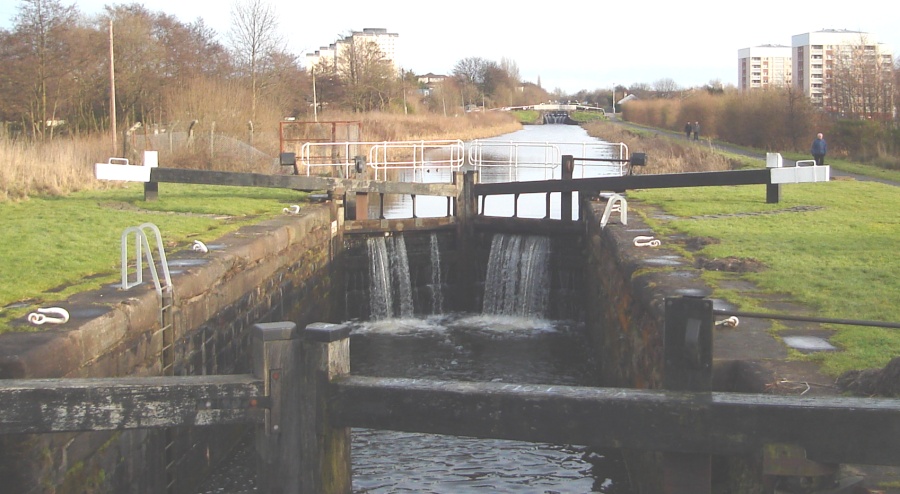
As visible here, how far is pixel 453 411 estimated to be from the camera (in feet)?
13.2

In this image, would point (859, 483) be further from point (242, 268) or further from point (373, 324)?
point (373, 324)

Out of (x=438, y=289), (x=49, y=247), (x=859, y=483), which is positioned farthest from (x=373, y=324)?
(x=859, y=483)

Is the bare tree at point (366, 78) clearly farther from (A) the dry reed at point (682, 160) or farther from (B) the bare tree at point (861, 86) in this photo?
(B) the bare tree at point (861, 86)

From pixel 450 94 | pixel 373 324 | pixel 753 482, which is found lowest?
pixel 373 324

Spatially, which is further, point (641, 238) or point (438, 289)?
point (438, 289)

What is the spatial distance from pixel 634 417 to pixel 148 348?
3.76m

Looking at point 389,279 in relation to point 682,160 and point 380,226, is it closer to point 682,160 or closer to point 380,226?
point 380,226

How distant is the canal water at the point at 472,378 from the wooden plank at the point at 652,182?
1015mm

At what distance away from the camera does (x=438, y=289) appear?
1462cm

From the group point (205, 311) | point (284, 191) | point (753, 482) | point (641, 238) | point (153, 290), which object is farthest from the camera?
point (284, 191)

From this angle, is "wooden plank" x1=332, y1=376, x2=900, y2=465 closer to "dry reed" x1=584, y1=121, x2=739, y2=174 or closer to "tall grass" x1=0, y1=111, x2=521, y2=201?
"tall grass" x1=0, y1=111, x2=521, y2=201

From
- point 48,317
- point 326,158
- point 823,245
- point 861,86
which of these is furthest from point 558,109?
point 48,317

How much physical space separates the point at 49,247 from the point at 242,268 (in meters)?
1.71

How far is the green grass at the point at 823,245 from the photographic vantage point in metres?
6.00
